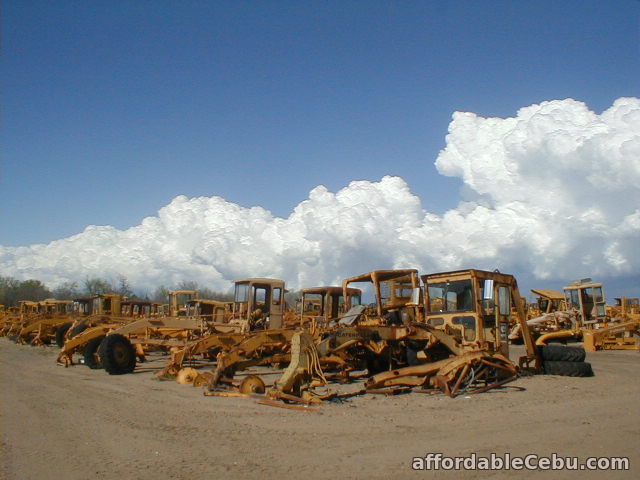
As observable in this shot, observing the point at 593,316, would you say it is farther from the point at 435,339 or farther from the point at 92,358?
the point at 92,358

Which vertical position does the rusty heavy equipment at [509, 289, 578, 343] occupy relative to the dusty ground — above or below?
above

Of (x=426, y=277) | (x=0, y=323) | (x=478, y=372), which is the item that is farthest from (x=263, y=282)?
(x=0, y=323)

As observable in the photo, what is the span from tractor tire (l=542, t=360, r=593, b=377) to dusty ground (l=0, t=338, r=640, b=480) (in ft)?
5.32

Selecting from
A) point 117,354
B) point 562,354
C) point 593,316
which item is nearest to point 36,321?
point 117,354

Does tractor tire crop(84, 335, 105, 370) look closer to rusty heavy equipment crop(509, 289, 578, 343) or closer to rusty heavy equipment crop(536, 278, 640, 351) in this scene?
rusty heavy equipment crop(509, 289, 578, 343)

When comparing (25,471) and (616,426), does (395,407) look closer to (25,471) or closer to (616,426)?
(616,426)

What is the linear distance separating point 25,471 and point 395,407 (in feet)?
18.0

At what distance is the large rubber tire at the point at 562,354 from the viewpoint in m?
12.9

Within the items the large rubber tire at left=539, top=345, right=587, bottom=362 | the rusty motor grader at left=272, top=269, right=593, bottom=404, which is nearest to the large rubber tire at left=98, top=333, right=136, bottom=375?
the rusty motor grader at left=272, top=269, right=593, bottom=404

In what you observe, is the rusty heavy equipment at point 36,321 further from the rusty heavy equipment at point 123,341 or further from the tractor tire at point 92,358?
the tractor tire at point 92,358

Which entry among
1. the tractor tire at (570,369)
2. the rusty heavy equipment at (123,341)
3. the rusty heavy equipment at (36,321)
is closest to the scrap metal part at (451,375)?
the tractor tire at (570,369)

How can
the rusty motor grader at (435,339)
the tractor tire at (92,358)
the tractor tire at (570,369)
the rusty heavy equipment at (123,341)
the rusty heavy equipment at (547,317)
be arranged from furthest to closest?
the rusty heavy equipment at (547,317) < the tractor tire at (92,358) < the rusty heavy equipment at (123,341) < the tractor tire at (570,369) < the rusty motor grader at (435,339)

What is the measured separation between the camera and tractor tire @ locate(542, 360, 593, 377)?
1275 cm

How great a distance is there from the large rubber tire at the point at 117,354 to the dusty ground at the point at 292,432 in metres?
2.92
